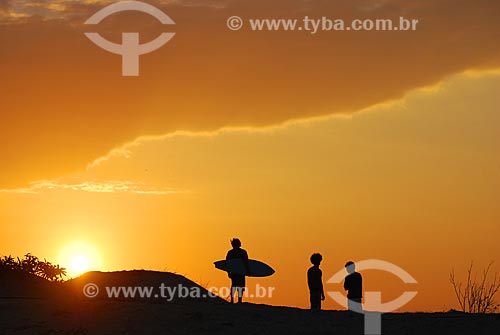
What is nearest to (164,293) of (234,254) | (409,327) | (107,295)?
(107,295)

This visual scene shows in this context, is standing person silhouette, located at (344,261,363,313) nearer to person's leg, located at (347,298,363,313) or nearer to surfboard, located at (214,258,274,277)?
person's leg, located at (347,298,363,313)

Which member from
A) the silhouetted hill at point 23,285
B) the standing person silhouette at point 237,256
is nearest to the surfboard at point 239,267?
the standing person silhouette at point 237,256

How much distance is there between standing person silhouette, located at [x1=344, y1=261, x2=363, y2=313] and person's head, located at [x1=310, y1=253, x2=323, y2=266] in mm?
1026

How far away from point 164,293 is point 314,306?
396 inches

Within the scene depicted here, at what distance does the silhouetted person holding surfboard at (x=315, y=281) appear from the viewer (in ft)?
79.8

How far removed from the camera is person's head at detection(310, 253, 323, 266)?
79.8 feet

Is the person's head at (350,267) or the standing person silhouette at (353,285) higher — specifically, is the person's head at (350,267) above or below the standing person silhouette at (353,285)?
above

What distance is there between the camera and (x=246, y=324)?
21.4m

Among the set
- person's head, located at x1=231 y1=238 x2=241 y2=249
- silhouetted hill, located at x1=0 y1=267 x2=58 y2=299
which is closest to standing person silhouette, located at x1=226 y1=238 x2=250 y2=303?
person's head, located at x1=231 y1=238 x2=241 y2=249

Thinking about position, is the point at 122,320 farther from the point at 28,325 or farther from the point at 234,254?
the point at 234,254

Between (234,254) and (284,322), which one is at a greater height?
(234,254)

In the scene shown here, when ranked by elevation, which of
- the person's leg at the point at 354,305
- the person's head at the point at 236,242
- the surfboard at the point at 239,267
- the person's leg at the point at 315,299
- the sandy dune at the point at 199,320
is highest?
the person's head at the point at 236,242
